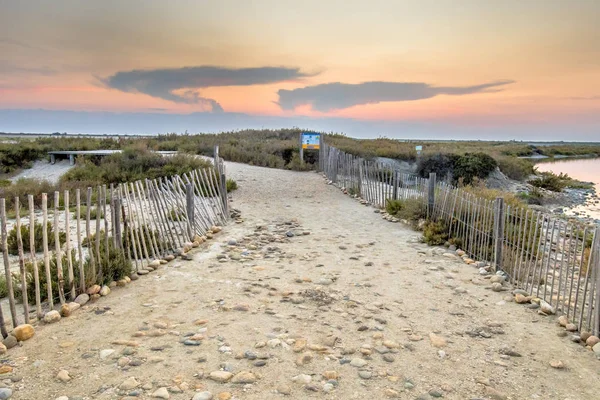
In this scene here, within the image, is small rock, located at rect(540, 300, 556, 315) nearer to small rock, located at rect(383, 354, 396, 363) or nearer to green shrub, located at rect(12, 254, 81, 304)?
small rock, located at rect(383, 354, 396, 363)

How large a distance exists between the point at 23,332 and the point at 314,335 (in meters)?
2.73

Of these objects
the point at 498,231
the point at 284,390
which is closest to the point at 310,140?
the point at 498,231

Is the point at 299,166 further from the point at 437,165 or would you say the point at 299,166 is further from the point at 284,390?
the point at 284,390

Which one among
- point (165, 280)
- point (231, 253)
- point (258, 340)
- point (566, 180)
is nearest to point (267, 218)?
point (231, 253)

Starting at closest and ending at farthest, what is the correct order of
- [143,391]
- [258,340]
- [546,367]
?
[143,391]
[546,367]
[258,340]

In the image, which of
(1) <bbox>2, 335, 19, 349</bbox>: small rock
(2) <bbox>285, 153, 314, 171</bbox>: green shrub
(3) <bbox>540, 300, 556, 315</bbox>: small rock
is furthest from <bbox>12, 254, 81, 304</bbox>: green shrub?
(2) <bbox>285, 153, 314, 171</bbox>: green shrub

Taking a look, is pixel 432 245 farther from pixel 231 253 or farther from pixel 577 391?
pixel 577 391

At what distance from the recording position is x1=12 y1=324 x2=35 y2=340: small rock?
4.20m

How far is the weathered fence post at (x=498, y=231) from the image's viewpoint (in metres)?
6.73

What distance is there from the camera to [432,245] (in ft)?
27.4

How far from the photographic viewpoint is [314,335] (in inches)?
173

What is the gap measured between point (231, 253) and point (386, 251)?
2.67m

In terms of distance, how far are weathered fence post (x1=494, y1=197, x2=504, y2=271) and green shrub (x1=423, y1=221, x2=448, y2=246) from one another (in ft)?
5.06

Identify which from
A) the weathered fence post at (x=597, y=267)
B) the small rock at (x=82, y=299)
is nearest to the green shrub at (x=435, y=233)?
the weathered fence post at (x=597, y=267)
